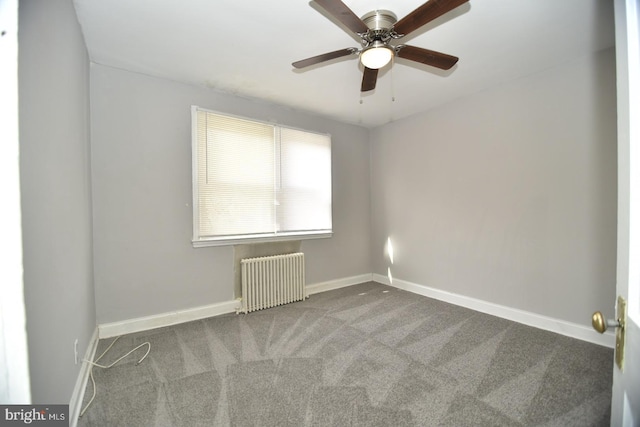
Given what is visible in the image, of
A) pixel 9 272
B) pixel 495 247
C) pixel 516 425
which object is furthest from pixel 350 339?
pixel 9 272

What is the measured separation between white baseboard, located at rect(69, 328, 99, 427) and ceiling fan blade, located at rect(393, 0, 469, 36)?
2988 millimetres

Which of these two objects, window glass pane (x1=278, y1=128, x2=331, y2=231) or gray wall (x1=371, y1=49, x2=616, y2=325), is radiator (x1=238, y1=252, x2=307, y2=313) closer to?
window glass pane (x1=278, y1=128, x2=331, y2=231)

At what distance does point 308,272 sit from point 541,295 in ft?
8.80

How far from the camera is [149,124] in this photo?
2635 millimetres

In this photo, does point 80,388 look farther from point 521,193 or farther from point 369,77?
point 521,193

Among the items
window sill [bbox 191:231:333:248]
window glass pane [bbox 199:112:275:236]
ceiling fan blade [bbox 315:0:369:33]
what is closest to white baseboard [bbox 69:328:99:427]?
window sill [bbox 191:231:333:248]

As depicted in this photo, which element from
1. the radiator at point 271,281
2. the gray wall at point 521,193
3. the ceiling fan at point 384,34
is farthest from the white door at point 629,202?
the radiator at point 271,281

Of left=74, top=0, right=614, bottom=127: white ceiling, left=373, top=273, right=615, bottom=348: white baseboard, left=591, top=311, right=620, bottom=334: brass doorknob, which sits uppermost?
left=74, top=0, right=614, bottom=127: white ceiling

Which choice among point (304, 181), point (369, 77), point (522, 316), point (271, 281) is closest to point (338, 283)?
point (271, 281)

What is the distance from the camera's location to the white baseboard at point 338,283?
3.72 meters

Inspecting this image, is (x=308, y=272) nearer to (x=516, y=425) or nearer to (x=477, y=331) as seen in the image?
(x=477, y=331)

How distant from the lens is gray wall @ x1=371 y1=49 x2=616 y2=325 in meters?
2.26

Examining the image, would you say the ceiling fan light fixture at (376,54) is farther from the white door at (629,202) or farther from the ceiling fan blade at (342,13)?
the white door at (629,202)

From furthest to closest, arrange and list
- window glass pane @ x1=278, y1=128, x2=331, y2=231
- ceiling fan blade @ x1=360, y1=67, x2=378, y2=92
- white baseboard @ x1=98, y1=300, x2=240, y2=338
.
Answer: window glass pane @ x1=278, y1=128, x2=331, y2=231 < white baseboard @ x1=98, y1=300, x2=240, y2=338 < ceiling fan blade @ x1=360, y1=67, x2=378, y2=92
